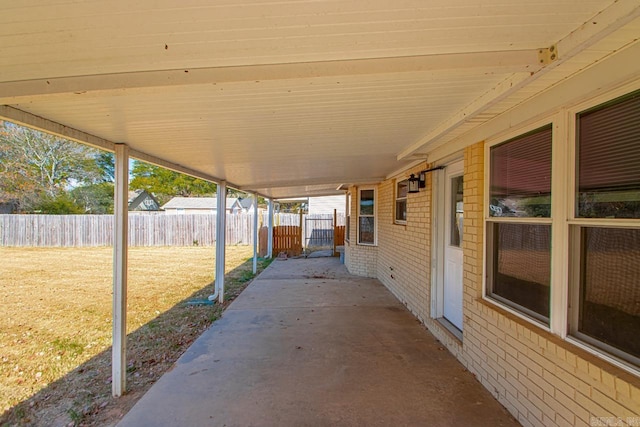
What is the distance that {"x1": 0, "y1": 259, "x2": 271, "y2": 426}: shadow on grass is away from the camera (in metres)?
2.50

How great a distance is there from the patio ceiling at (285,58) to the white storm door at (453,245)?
143 cm

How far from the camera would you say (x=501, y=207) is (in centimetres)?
274

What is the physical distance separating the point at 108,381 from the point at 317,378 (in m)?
2.22

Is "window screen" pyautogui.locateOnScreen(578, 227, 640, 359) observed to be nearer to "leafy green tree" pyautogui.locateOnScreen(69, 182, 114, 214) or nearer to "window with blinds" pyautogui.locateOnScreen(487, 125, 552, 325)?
"window with blinds" pyautogui.locateOnScreen(487, 125, 552, 325)

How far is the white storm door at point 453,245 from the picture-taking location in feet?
12.2

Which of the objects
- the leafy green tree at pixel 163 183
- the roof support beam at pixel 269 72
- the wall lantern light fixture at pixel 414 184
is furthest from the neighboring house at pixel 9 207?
the wall lantern light fixture at pixel 414 184

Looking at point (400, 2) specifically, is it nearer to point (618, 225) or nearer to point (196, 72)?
point (196, 72)

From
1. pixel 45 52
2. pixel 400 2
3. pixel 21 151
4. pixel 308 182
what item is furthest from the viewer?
pixel 21 151

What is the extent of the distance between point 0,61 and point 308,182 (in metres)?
5.82

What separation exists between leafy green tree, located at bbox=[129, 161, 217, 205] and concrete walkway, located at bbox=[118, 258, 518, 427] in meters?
32.8

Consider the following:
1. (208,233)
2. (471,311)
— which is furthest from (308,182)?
(208,233)

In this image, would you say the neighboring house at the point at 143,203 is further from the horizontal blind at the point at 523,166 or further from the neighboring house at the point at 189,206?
the horizontal blind at the point at 523,166

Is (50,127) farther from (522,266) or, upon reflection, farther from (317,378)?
(522,266)

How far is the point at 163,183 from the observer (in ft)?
116
